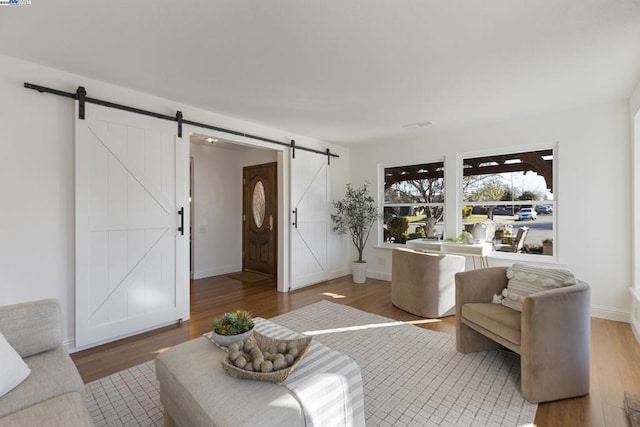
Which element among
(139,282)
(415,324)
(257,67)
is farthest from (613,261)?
(139,282)

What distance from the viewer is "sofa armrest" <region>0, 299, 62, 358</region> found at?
1640mm

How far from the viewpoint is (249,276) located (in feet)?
18.6

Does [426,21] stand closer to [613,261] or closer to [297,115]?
[297,115]

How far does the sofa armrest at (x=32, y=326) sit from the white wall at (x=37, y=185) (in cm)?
99

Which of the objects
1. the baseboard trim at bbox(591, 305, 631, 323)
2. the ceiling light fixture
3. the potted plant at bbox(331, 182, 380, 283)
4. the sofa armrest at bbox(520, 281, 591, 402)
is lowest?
the baseboard trim at bbox(591, 305, 631, 323)

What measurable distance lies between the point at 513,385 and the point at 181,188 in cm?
352

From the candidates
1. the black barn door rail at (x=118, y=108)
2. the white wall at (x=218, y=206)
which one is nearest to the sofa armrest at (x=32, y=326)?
the black barn door rail at (x=118, y=108)

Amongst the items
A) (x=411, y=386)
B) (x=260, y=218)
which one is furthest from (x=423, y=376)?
(x=260, y=218)

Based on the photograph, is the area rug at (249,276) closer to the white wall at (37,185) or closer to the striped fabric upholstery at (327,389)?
the white wall at (37,185)

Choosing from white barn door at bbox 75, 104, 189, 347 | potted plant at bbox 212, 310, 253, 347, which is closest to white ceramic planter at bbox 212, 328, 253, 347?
potted plant at bbox 212, 310, 253, 347

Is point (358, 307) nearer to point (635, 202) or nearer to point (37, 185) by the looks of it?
point (635, 202)

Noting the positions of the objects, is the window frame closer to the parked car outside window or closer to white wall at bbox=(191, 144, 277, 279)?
the parked car outside window

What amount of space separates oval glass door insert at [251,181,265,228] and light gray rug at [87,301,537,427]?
125 inches

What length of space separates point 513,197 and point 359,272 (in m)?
2.56
